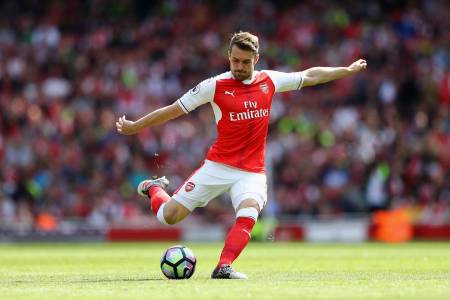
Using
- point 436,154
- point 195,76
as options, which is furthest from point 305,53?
point 436,154

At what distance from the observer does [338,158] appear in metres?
25.5

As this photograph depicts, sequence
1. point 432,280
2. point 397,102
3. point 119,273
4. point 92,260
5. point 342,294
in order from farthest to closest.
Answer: point 397,102 < point 92,260 < point 119,273 < point 432,280 < point 342,294

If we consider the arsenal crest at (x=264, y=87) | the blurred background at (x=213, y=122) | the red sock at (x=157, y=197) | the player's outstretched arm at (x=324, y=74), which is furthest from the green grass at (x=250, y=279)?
the blurred background at (x=213, y=122)

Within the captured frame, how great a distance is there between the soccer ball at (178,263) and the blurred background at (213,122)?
526 inches

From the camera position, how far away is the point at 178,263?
11.1 meters

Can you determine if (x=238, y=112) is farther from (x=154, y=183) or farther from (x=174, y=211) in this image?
(x=154, y=183)

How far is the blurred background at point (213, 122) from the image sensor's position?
2494 centimetres

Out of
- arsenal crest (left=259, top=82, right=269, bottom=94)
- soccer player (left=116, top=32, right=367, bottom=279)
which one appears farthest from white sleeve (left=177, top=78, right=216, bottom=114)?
arsenal crest (left=259, top=82, right=269, bottom=94)

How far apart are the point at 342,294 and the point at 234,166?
273cm

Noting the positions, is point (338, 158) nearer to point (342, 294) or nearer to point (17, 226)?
point (17, 226)

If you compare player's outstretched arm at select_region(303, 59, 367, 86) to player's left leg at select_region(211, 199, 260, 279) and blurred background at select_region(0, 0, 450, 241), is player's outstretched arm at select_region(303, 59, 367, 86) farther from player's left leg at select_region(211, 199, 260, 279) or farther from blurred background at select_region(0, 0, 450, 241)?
blurred background at select_region(0, 0, 450, 241)

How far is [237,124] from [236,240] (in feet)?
4.16

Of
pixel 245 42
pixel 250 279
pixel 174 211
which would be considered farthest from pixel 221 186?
pixel 245 42

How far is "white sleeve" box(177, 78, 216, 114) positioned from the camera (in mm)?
11328
